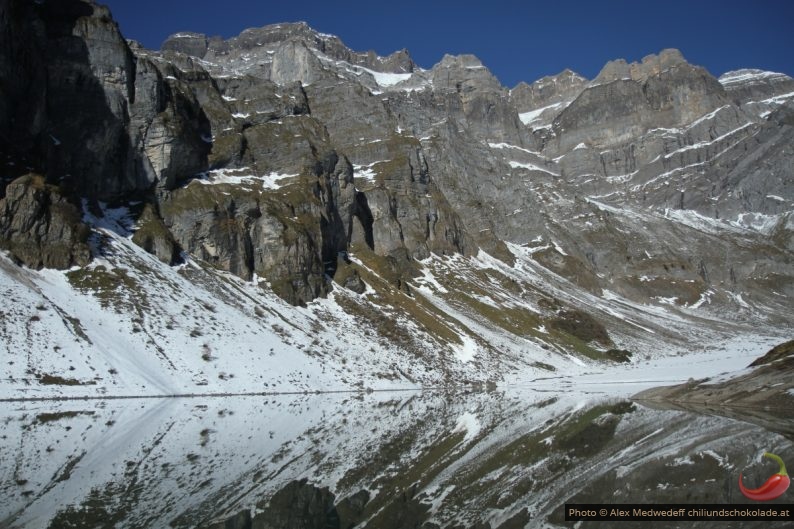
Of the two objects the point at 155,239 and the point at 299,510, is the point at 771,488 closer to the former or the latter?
the point at 299,510

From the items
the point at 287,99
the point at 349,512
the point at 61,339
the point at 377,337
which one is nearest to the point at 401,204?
the point at 287,99

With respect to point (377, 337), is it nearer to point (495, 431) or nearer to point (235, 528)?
point (495, 431)

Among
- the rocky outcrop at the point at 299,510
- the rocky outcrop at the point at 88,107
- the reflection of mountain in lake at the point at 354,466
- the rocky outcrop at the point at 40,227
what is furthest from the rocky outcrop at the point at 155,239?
the rocky outcrop at the point at 299,510

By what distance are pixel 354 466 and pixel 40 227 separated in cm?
6414

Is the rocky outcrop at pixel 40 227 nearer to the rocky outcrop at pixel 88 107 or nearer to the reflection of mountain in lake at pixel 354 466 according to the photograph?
the rocky outcrop at pixel 88 107

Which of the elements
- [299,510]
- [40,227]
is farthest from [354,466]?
[40,227]

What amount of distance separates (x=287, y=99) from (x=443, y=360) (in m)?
91.9

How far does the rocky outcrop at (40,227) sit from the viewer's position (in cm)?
6931

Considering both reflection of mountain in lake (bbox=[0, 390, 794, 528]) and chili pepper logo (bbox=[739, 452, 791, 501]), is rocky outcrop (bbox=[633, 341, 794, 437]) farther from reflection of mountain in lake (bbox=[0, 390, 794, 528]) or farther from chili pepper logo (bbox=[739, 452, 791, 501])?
chili pepper logo (bbox=[739, 452, 791, 501])

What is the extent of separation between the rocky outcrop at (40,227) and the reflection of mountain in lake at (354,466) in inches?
1406

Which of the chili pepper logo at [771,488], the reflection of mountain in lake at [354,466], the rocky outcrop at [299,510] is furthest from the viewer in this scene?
the chili pepper logo at [771,488]

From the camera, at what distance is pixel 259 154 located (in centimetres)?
12700

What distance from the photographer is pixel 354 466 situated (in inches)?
932

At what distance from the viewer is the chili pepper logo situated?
1773 cm
